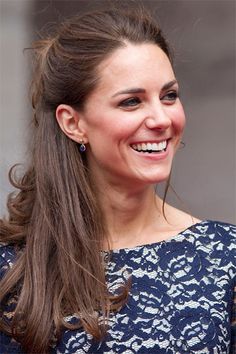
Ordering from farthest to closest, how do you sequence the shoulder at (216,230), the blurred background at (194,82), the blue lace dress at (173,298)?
the blurred background at (194,82) < the shoulder at (216,230) < the blue lace dress at (173,298)

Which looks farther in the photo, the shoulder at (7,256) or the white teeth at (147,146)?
the shoulder at (7,256)

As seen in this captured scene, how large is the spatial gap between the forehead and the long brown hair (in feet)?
0.08

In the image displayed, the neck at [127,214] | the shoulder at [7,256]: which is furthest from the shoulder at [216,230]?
the shoulder at [7,256]

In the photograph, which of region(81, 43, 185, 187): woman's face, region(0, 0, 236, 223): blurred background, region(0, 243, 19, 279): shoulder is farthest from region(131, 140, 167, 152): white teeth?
region(0, 0, 236, 223): blurred background

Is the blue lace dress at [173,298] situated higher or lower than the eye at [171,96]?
lower

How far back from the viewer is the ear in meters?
2.97

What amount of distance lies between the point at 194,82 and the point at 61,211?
164 cm

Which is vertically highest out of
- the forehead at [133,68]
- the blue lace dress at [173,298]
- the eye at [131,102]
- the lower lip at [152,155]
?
the forehead at [133,68]

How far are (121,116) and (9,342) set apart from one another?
70 centimetres

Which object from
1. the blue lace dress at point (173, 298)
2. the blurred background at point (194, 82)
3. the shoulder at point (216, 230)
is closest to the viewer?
the blue lace dress at point (173, 298)

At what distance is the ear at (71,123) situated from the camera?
2975 mm

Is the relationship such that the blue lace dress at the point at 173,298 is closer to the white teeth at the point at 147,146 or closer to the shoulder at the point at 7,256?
the shoulder at the point at 7,256

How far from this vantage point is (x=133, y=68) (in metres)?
2.87

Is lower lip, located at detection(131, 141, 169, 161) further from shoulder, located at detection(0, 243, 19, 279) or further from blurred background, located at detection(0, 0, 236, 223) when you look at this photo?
blurred background, located at detection(0, 0, 236, 223)
